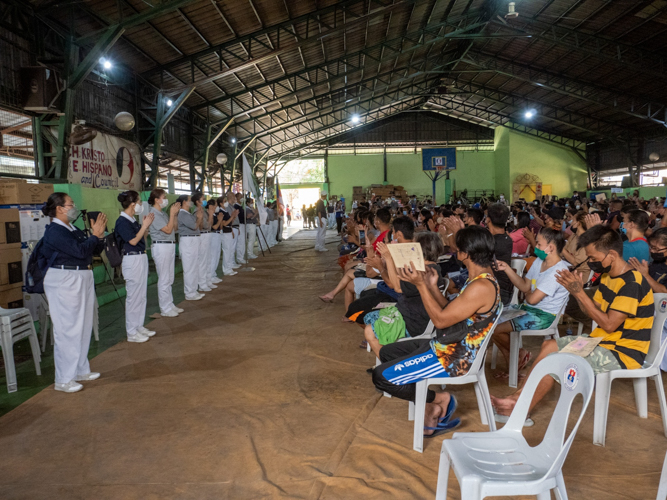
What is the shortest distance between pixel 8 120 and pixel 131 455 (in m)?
6.11

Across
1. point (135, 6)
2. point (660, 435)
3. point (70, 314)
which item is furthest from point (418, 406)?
point (135, 6)

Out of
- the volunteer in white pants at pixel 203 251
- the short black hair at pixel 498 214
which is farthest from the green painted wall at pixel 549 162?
the short black hair at pixel 498 214

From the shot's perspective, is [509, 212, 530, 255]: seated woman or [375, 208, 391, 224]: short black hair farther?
[509, 212, 530, 255]: seated woman

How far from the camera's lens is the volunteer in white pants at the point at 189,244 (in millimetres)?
6242

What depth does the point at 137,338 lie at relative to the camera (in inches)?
181

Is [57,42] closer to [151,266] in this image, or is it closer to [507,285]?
[151,266]

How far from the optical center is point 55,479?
2314mm

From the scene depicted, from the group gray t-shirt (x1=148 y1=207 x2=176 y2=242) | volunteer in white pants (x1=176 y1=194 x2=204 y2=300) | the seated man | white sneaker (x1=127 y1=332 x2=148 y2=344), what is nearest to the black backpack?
white sneaker (x1=127 y1=332 x2=148 y2=344)

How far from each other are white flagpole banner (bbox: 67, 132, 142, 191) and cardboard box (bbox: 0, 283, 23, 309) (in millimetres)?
3305

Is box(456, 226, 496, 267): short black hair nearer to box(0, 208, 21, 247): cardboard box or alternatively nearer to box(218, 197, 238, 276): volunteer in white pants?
box(0, 208, 21, 247): cardboard box

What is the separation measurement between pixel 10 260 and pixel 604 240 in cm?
549

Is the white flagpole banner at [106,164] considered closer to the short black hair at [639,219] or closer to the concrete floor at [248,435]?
the concrete floor at [248,435]

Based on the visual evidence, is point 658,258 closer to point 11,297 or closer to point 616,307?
point 616,307

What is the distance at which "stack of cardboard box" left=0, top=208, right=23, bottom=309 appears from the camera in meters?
4.91
